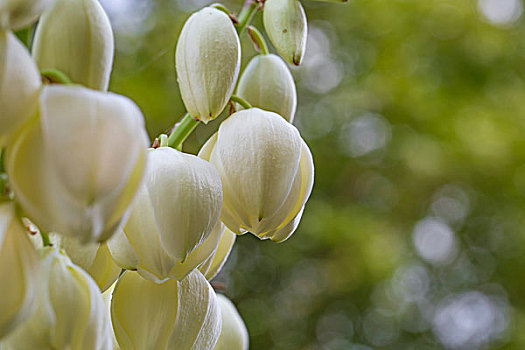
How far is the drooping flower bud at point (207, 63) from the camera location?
226mm

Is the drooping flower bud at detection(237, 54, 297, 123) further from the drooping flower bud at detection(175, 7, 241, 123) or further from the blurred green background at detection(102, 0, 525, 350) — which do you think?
the blurred green background at detection(102, 0, 525, 350)

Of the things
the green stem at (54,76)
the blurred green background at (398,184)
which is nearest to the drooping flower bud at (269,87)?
the green stem at (54,76)

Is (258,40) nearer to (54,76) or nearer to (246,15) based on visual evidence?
(246,15)

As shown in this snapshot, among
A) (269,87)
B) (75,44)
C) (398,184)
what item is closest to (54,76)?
(75,44)

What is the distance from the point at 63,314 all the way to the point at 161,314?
0.05m

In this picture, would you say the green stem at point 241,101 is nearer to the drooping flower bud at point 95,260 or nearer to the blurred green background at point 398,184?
the drooping flower bud at point 95,260

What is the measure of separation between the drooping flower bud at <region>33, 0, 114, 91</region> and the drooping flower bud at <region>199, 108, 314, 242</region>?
50 mm

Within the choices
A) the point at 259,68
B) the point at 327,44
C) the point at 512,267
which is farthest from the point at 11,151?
the point at 512,267

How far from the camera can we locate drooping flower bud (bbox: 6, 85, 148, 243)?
14 cm

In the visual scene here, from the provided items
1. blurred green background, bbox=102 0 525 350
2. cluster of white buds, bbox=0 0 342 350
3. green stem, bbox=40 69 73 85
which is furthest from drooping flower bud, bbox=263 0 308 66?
blurred green background, bbox=102 0 525 350

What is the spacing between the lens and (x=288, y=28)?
0.26 m

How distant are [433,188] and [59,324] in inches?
66.5

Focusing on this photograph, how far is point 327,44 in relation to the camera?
180 cm

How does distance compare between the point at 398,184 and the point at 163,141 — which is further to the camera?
the point at 398,184
